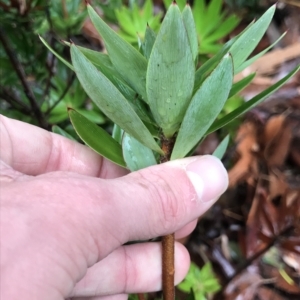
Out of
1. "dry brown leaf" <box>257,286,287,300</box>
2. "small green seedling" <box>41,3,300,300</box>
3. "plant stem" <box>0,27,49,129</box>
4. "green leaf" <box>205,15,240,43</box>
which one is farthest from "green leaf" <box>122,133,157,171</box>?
"dry brown leaf" <box>257,286,287,300</box>

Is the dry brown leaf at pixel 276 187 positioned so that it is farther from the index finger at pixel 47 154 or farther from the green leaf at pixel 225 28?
the index finger at pixel 47 154

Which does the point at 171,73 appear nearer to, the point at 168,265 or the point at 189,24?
the point at 189,24

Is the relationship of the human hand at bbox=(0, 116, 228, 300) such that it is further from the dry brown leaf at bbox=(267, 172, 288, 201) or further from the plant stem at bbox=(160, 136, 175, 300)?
the dry brown leaf at bbox=(267, 172, 288, 201)

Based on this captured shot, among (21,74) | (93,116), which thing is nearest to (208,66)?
(21,74)

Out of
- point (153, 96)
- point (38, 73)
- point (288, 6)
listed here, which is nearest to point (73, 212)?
point (153, 96)

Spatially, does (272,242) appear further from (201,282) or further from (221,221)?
(221,221)

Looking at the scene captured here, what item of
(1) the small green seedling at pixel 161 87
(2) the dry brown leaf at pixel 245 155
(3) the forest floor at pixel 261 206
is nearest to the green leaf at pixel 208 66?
(1) the small green seedling at pixel 161 87
